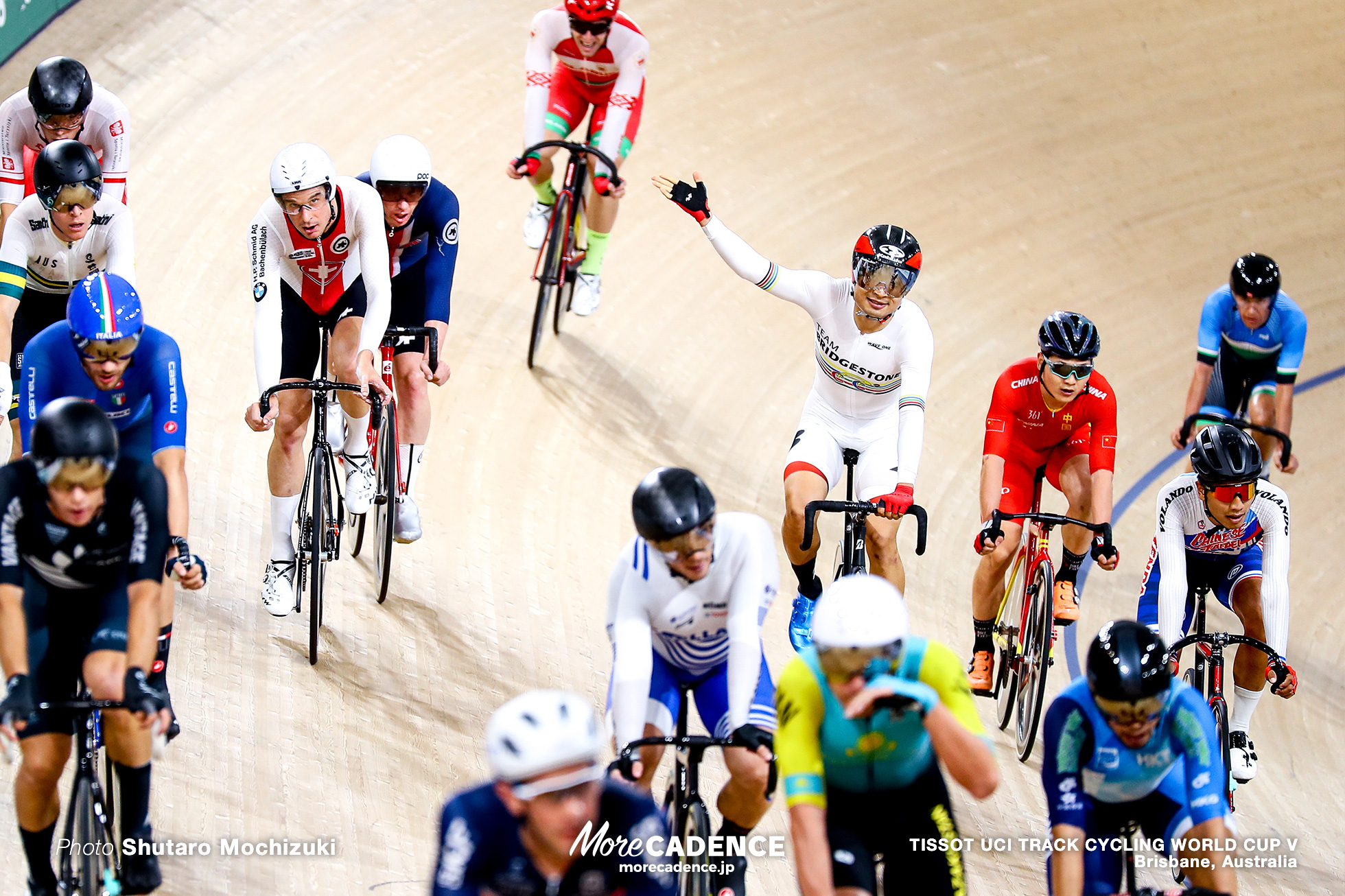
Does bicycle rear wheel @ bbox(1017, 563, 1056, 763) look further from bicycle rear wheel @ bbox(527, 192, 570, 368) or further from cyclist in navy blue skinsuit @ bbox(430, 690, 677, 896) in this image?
cyclist in navy blue skinsuit @ bbox(430, 690, 677, 896)

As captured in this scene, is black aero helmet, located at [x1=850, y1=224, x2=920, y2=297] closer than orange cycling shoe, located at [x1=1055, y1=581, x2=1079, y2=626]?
Yes

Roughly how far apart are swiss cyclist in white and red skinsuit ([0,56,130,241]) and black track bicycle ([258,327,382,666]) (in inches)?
45.1

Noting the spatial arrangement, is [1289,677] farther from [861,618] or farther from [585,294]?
[585,294]

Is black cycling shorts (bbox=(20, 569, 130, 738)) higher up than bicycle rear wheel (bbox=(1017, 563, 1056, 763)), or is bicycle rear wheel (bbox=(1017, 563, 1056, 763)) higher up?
bicycle rear wheel (bbox=(1017, 563, 1056, 763))

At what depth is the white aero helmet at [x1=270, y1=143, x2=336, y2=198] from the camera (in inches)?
174

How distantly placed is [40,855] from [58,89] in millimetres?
2973

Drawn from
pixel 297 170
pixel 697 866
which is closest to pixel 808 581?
pixel 697 866

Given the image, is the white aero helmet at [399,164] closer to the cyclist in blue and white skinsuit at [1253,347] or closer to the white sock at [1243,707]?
the white sock at [1243,707]

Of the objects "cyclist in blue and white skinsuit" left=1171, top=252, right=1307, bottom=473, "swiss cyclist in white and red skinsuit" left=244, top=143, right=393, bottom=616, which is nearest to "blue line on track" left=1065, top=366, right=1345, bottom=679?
"cyclist in blue and white skinsuit" left=1171, top=252, right=1307, bottom=473

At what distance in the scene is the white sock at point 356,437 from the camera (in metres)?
5.06

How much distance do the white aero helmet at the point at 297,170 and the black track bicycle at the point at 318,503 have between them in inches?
24.1

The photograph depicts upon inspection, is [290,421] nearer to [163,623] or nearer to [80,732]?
[163,623]

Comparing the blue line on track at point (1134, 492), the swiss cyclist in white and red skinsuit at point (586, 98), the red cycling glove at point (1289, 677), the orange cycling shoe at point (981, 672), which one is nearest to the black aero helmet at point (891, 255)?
the orange cycling shoe at point (981, 672)

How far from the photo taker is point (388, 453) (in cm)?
508
